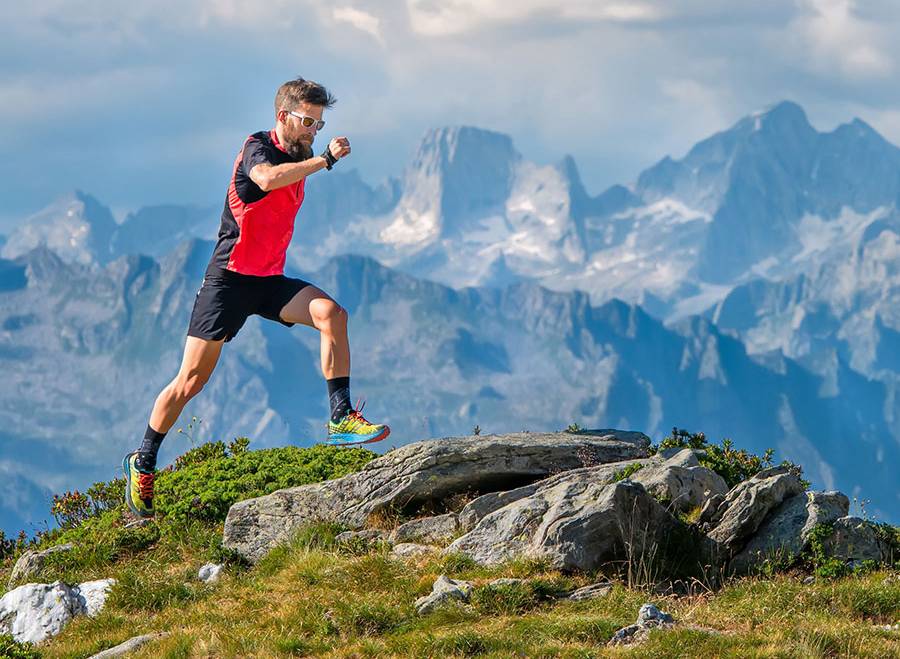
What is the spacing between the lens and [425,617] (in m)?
10.7

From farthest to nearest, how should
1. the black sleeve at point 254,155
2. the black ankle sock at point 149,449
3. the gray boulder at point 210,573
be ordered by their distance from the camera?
1. the black ankle sock at point 149,449
2. the black sleeve at point 254,155
3. the gray boulder at point 210,573

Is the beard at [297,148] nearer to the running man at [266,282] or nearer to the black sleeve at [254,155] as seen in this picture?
the running man at [266,282]

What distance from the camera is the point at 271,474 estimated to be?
52.5 feet

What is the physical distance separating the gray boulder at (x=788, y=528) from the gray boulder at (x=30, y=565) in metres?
7.85

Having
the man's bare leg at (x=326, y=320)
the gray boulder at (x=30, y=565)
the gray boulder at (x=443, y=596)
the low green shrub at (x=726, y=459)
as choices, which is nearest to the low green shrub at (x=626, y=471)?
the low green shrub at (x=726, y=459)

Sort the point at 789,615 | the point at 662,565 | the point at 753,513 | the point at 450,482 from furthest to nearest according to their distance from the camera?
the point at 450,482 → the point at 753,513 → the point at 662,565 → the point at 789,615

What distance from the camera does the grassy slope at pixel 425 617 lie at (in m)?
9.86

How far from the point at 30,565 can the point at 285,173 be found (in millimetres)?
5708

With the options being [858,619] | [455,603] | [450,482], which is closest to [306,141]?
[450,482]

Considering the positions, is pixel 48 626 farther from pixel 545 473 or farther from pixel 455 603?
pixel 545 473

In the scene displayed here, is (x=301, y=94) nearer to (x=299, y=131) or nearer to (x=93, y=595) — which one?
(x=299, y=131)

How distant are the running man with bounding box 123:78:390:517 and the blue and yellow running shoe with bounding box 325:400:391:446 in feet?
0.04

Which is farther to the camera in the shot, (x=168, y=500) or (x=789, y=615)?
(x=168, y=500)

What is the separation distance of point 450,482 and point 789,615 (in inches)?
175
